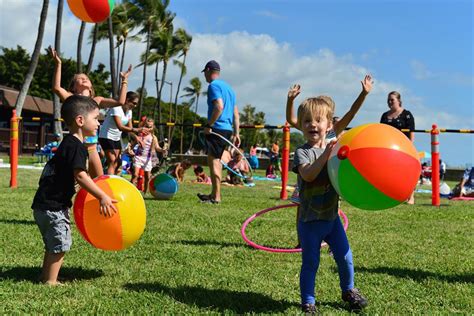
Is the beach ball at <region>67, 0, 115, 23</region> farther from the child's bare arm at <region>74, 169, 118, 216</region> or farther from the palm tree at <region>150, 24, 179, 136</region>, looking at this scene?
the palm tree at <region>150, 24, 179, 136</region>

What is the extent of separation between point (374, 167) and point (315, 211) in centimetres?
53

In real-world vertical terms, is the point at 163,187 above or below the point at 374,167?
below

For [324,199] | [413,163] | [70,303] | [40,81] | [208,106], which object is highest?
[40,81]

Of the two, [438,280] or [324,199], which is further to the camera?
[438,280]

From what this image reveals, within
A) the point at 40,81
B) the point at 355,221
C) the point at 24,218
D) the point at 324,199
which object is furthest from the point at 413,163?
the point at 40,81

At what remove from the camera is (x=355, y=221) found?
7562mm

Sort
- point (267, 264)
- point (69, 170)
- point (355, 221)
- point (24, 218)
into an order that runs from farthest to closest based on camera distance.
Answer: point (355, 221)
point (24, 218)
point (267, 264)
point (69, 170)

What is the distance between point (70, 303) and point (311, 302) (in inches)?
60.9

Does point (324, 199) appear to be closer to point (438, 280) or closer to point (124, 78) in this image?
point (438, 280)

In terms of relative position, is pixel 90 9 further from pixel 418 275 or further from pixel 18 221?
pixel 418 275

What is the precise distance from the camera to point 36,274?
13.6ft

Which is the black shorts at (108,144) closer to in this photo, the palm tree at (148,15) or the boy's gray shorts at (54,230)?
the boy's gray shorts at (54,230)

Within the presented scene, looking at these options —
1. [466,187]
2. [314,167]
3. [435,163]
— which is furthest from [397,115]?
[314,167]

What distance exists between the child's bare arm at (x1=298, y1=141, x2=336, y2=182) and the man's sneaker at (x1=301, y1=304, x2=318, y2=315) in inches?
30.9
